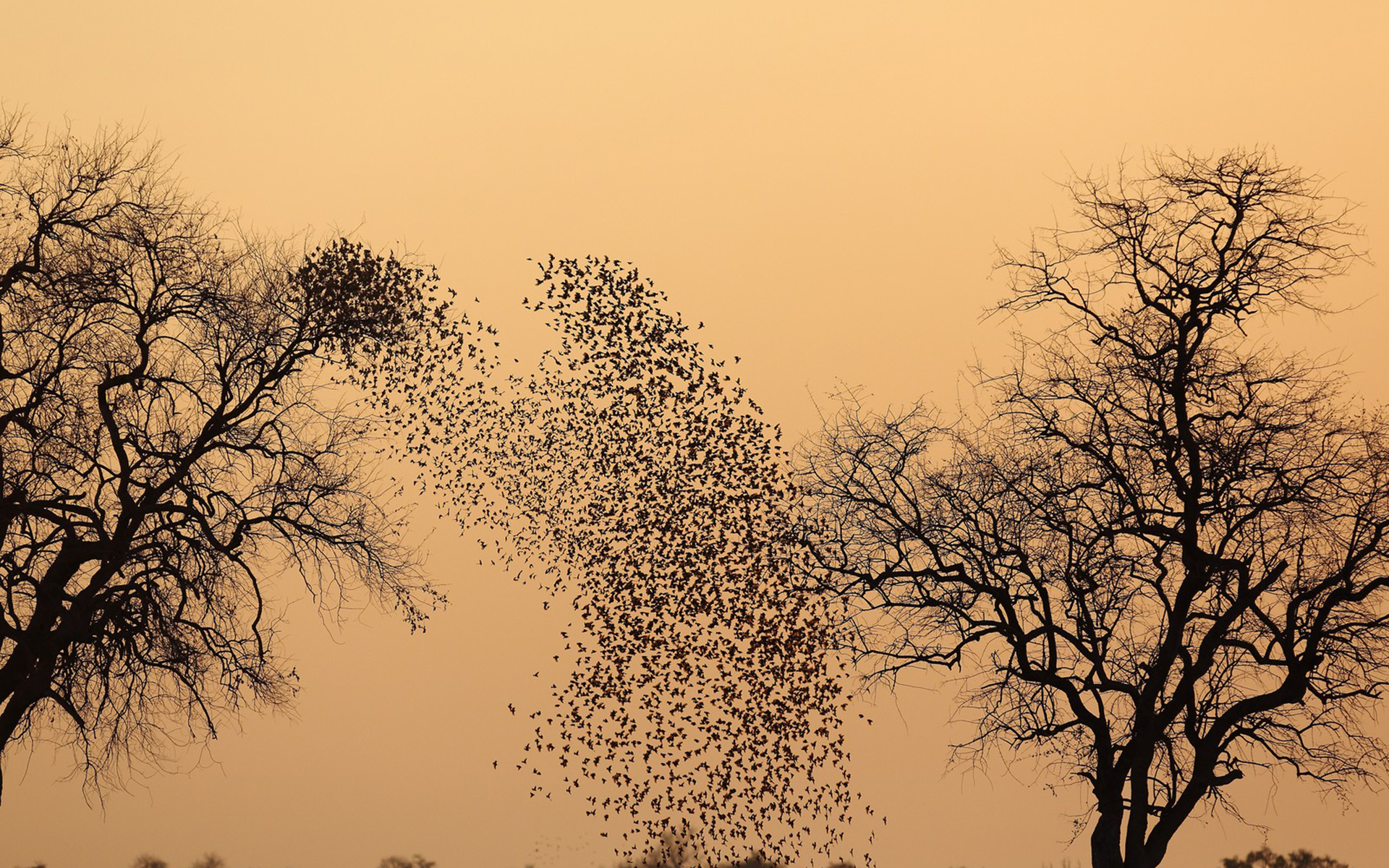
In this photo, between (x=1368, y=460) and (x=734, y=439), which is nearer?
(x=1368, y=460)

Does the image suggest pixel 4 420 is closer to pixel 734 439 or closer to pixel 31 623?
pixel 31 623

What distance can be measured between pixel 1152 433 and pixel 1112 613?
2201 millimetres

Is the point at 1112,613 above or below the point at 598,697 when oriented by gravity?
above

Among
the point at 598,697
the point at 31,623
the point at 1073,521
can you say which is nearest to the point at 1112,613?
the point at 1073,521

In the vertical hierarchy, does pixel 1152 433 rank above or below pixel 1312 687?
above

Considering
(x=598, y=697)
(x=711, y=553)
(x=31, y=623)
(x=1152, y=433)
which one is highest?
(x=1152, y=433)

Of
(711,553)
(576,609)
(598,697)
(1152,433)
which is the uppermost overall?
(1152,433)

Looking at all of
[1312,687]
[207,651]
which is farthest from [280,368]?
[1312,687]

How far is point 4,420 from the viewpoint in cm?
1483

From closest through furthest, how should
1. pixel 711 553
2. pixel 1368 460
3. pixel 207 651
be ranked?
pixel 1368 460, pixel 207 651, pixel 711 553

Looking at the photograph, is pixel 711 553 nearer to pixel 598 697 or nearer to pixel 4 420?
pixel 598 697

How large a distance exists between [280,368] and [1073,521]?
398 inches

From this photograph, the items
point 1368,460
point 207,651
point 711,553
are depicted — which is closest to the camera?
point 1368,460

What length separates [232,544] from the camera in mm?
15414
